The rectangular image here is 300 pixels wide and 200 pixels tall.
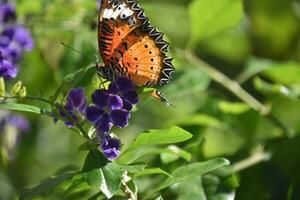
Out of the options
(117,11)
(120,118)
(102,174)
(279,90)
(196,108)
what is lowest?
(196,108)

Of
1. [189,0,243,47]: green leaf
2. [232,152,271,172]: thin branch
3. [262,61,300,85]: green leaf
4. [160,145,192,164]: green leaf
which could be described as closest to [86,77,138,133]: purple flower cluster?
[160,145,192,164]: green leaf

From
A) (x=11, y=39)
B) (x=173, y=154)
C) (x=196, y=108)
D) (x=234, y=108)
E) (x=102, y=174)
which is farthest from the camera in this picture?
(x=196, y=108)

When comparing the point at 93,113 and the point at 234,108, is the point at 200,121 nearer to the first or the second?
the point at 234,108

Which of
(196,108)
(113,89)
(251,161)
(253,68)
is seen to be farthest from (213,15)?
(113,89)

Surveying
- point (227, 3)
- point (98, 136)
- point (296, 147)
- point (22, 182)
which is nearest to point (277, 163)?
point (296, 147)

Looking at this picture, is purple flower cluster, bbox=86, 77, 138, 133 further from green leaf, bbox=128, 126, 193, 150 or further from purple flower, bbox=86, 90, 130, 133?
green leaf, bbox=128, 126, 193, 150

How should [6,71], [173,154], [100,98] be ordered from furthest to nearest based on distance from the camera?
[173,154] → [6,71] → [100,98]
